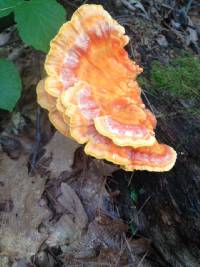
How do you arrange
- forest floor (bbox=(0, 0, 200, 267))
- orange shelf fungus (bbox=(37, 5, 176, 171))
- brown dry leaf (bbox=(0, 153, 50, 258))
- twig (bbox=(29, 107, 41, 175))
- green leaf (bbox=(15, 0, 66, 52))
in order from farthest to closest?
twig (bbox=(29, 107, 41, 175)) < brown dry leaf (bbox=(0, 153, 50, 258)) < forest floor (bbox=(0, 0, 200, 267)) < green leaf (bbox=(15, 0, 66, 52)) < orange shelf fungus (bbox=(37, 5, 176, 171))

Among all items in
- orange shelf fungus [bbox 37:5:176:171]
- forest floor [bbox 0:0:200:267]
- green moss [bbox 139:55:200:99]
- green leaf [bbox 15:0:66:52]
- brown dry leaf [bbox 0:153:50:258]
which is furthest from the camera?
green moss [bbox 139:55:200:99]

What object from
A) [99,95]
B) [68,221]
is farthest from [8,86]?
[68,221]

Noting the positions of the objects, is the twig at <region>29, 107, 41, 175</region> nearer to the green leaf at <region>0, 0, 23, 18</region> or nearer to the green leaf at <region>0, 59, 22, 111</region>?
the green leaf at <region>0, 59, 22, 111</region>

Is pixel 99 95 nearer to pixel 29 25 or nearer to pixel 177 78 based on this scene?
pixel 29 25

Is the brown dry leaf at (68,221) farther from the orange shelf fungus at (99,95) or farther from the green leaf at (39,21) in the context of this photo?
the green leaf at (39,21)

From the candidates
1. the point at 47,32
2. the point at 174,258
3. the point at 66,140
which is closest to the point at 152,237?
the point at 174,258

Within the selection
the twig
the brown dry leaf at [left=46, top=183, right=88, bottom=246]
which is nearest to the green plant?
the twig

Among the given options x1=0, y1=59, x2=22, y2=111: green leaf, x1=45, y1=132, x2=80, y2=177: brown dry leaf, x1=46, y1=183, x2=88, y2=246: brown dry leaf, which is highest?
x1=0, y1=59, x2=22, y2=111: green leaf
